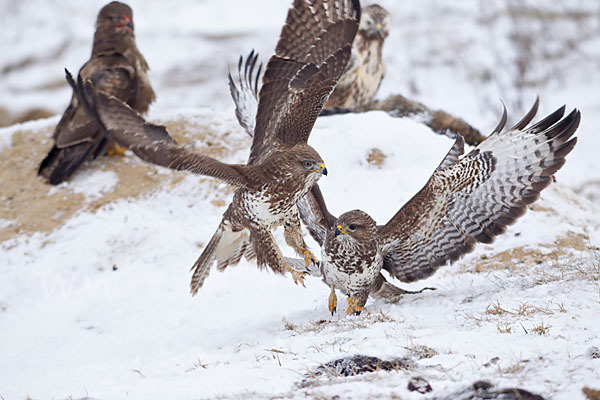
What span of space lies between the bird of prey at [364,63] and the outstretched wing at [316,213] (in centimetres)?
367

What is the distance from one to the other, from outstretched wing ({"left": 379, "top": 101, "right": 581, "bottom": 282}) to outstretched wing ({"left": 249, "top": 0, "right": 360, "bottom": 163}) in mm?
1138

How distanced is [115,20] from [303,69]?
367cm

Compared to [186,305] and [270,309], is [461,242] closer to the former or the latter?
[270,309]

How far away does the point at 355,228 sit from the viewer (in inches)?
176

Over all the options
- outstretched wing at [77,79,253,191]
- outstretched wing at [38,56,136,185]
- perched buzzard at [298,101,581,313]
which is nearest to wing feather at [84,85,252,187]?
outstretched wing at [77,79,253,191]

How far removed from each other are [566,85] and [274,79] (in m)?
12.5

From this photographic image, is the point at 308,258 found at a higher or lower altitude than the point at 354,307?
higher

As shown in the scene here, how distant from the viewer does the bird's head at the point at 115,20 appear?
24.6ft

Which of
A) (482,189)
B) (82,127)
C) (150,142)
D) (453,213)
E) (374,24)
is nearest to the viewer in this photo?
(150,142)

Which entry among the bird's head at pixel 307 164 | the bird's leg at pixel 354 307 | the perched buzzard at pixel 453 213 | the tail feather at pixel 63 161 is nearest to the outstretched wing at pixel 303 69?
the bird's head at pixel 307 164

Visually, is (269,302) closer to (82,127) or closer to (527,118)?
(527,118)

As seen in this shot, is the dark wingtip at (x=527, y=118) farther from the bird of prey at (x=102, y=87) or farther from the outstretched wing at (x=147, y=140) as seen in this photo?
the bird of prey at (x=102, y=87)

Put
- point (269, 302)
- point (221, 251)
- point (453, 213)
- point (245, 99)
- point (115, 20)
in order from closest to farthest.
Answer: point (453, 213), point (221, 251), point (269, 302), point (245, 99), point (115, 20)

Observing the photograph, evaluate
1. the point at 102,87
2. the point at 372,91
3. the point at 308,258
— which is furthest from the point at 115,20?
the point at 308,258
